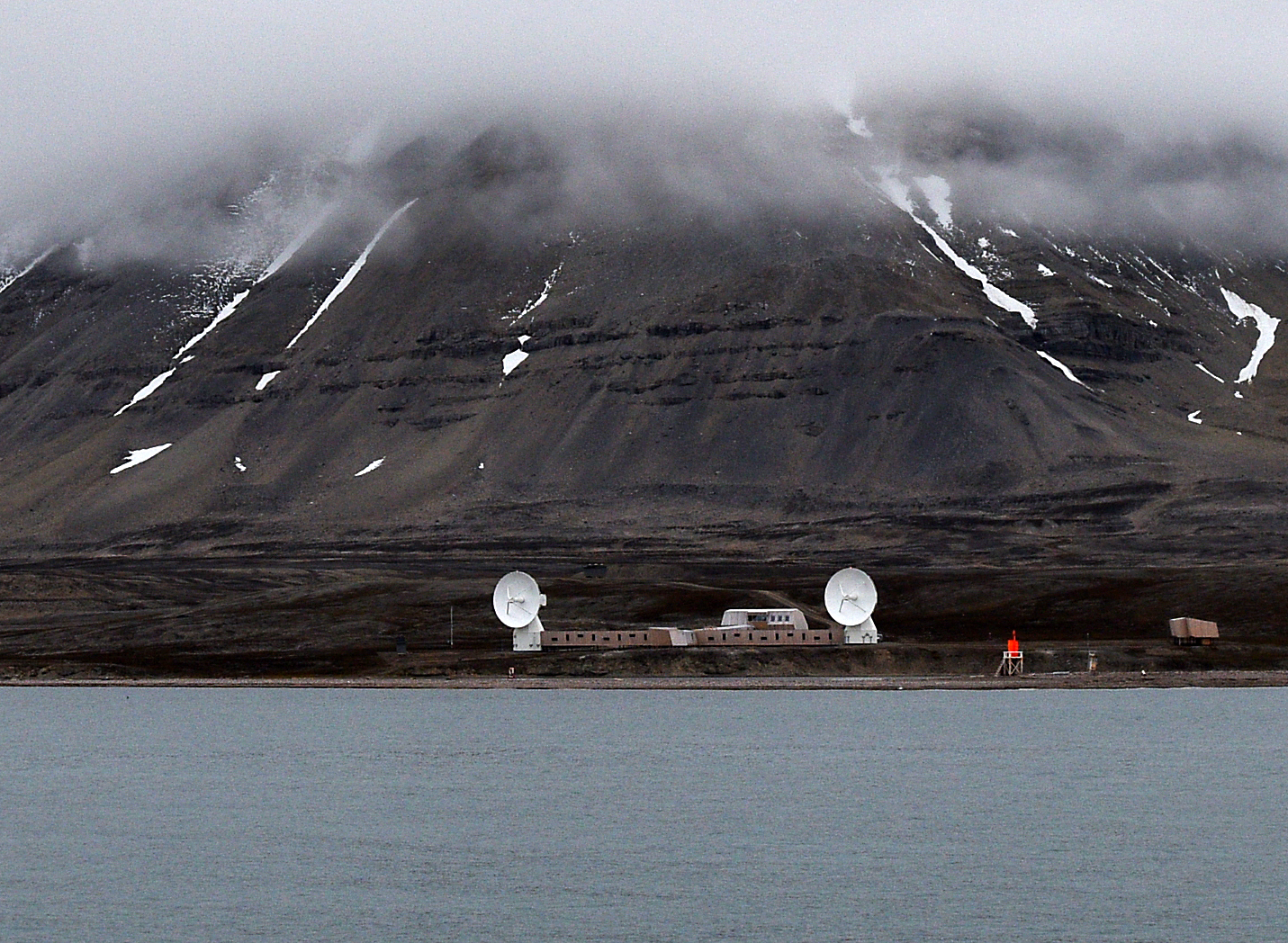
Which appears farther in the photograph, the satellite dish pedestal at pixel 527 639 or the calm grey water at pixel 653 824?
the satellite dish pedestal at pixel 527 639

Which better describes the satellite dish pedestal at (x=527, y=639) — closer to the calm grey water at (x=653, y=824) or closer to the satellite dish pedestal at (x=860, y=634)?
the calm grey water at (x=653, y=824)

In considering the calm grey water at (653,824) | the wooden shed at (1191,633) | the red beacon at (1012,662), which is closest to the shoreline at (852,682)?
the red beacon at (1012,662)

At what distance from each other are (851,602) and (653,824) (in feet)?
186

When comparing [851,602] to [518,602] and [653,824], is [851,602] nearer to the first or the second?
[518,602]

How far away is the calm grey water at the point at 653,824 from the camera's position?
4834 cm

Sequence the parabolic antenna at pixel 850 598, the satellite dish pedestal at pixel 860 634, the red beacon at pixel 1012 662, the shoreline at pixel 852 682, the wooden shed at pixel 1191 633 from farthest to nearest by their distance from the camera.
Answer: the wooden shed at pixel 1191 633 < the satellite dish pedestal at pixel 860 634 < the parabolic antenna at pixel 850 598 < the red beacon at pixel 1012 662 < the shoreline at pixel 852 682

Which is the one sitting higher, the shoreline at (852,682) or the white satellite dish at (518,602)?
the white satellite dish at (518,602)

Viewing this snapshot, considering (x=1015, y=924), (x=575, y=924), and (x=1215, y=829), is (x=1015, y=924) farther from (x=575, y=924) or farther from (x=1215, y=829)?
(x=1215, y=829)

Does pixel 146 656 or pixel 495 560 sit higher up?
pixel 495 560

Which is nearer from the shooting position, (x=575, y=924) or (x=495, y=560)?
(x=575, y=924)

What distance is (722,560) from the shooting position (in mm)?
193500

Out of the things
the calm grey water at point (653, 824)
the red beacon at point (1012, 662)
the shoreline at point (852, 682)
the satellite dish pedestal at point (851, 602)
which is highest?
the satellite dish pedestal at point (851, 602)

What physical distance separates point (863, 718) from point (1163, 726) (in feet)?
44.6

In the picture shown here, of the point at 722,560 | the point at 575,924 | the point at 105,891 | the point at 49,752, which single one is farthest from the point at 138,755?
the point at 722,560
